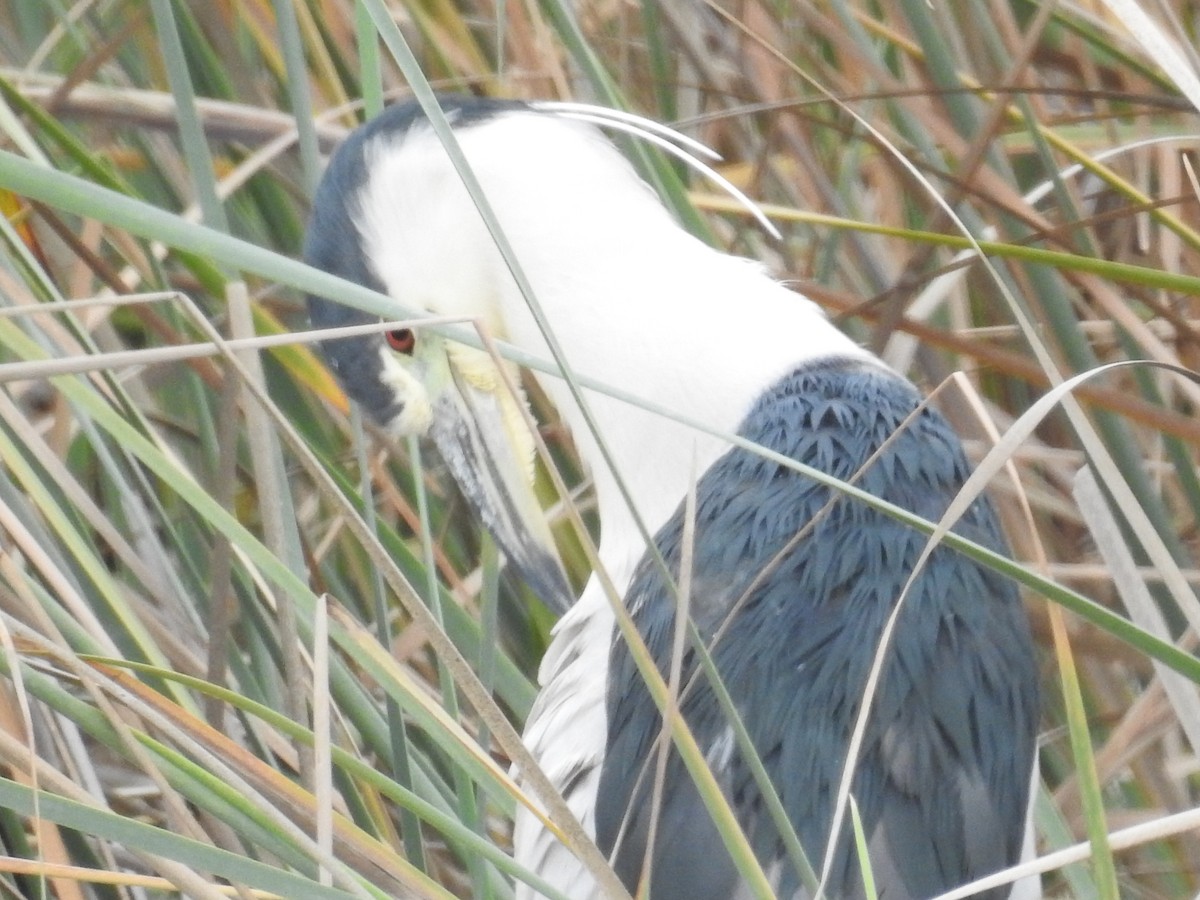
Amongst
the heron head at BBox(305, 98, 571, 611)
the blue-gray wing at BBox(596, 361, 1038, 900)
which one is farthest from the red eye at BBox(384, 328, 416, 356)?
the blue-gray wing at BBox(596, 361, 1038, 900)

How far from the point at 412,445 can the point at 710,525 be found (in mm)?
397

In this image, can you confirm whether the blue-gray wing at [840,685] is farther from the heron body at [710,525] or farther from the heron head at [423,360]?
the heron head at [423,360]

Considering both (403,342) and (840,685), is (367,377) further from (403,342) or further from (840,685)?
(840,685)

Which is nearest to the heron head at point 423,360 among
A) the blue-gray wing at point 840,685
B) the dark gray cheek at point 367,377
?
the dark gray cheek at point 367,377

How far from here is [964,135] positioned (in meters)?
1.37

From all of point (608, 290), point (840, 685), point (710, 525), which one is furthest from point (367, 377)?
point (840, 685)

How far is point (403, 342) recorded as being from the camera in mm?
1502

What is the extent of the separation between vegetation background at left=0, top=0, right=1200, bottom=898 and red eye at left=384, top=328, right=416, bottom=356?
9 centimetres

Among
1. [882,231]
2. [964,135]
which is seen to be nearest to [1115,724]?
[964,135]

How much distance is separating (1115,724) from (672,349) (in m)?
0.67

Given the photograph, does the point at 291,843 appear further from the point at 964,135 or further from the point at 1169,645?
the point at 964,135

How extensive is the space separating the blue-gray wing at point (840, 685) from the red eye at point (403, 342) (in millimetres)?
475

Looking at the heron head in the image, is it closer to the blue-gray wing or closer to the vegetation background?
the vegetation background

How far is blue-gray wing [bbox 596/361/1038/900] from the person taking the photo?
3.24 ft
